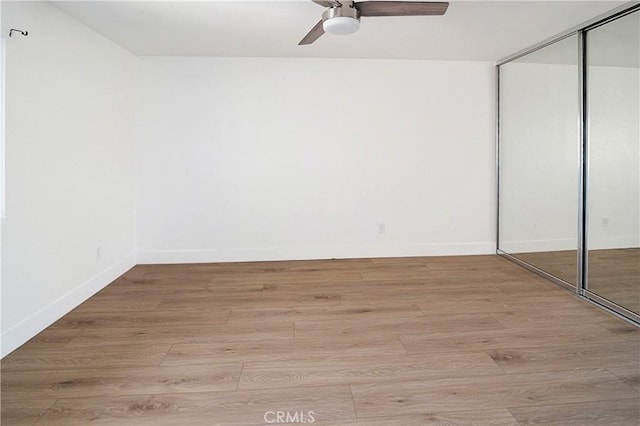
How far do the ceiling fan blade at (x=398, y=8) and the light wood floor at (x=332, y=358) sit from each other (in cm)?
207

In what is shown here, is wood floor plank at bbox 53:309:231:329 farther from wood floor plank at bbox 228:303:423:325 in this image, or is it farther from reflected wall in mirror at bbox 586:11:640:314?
reflected wall in mirror at bbox 586:11:640:314

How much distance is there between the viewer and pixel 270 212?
13.6ft

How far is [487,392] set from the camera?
68.0 inches

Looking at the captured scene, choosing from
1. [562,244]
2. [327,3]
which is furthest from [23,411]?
[562,244]

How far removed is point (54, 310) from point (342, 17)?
287 centimetres

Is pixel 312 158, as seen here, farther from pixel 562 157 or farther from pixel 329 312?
pixel 562 157

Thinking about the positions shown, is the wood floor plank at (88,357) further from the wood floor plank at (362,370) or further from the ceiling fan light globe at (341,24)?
the ceiling fan light globe at (341,24)

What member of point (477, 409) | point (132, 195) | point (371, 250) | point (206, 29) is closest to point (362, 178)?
point (371, 250)

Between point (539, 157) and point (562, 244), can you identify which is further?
point (539, 157)

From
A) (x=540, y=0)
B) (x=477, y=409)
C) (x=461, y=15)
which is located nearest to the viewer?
(x=477, y=409)

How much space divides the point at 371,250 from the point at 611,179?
2.38 metres

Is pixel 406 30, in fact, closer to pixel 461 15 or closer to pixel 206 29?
pixel 461 15

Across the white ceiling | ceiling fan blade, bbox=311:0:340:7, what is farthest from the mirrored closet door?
ceiling fan blade, bbox=311:0:340:7

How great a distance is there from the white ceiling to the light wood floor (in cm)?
231
